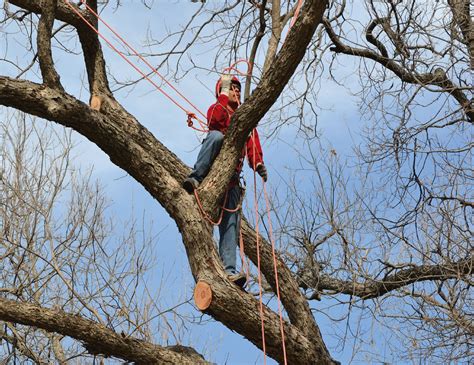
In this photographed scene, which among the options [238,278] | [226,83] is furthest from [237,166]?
[238,278]

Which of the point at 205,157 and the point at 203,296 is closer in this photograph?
the point at 203,296

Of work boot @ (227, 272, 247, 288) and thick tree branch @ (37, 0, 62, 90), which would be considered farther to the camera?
thick tree branch @ (37, 0, 62, 90)

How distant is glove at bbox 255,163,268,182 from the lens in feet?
15.6

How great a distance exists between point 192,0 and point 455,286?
Answer: 419cm

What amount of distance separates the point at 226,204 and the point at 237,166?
283mm

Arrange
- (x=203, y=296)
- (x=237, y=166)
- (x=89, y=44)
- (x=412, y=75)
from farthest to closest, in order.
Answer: (x=412, y=75)
(x=89, y=44)
(x=237, y=166)
(x=203, y=296)

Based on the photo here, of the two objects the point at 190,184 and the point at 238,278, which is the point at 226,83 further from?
the point at 238,278

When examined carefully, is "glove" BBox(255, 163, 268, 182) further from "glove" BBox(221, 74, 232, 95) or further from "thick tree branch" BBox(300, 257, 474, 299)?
"thick tree branch" BBox(300, 257, 474, 299)

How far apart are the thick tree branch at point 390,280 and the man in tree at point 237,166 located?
275 cm

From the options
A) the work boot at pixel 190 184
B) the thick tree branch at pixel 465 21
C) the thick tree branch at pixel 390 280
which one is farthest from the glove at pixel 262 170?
the thick tree branch at pixel 465 21

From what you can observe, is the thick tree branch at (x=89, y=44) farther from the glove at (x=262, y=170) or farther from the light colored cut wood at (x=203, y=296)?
the light colored cut wood at (x=203, y=296)

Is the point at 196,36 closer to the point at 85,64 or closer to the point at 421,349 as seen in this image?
the point at 85,64

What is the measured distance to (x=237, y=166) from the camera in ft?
15.3

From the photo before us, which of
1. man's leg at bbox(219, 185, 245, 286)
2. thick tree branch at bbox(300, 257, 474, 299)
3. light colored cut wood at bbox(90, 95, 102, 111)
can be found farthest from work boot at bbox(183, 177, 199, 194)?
thick tree branch at bbox(300, 257, 474, 299)
